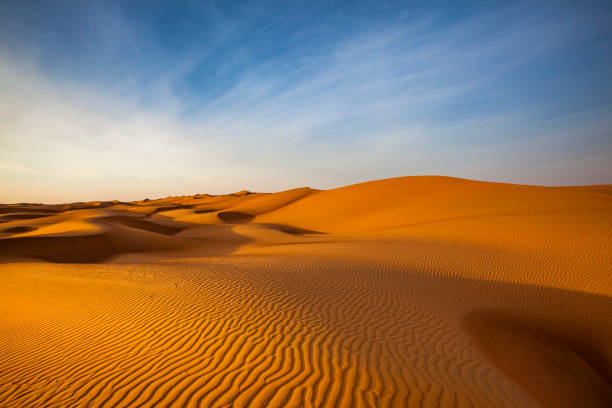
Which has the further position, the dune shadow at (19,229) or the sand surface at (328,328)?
the dune shadow at (19,229)

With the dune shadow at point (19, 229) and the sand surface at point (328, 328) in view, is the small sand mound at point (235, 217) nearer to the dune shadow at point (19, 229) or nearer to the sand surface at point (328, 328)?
the dune shadow at point (19, 229)

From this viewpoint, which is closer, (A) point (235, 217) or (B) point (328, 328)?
(B) point (328, 328)

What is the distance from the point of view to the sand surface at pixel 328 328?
11.1 feet

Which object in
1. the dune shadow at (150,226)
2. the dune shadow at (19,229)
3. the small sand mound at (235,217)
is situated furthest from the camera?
the small sand mound at (235,217)

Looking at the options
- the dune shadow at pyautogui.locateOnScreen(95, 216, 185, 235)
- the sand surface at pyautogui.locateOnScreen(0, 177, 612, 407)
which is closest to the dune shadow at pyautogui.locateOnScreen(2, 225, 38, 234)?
the dune shadow at pyautogui.locateOnScreen(95, 216, 185, 235)

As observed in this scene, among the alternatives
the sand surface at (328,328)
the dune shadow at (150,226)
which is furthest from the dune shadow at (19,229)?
the sand surface at (328,328)

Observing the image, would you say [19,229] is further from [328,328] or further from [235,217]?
[328,328]

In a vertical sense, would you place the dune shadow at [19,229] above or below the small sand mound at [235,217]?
below

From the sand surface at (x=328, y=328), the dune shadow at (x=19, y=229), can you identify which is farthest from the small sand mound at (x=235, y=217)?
the sand surface at (x=328, y=328)

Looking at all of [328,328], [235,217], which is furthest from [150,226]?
[328,328]

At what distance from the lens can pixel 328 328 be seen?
4.86m

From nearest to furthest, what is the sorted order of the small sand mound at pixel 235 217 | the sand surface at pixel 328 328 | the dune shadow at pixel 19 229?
the sand surface at pixel 328 328
the dune shadow at pixel 19 229
the small sand mound at pixel 235 217

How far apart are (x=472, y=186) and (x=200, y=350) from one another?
32606 millimetres

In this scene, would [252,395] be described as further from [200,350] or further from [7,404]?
[7,404]
